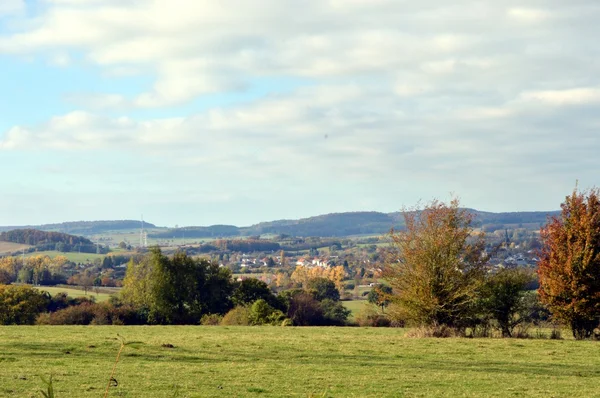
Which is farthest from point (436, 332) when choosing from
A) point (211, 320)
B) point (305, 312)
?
point (305, 312)

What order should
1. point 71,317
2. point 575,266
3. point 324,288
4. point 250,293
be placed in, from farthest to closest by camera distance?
point 324,288 < point 250,293 < point 71,317 < point 575,266

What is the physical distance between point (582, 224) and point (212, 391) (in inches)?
951

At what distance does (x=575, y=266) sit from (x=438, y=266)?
22.7 ft

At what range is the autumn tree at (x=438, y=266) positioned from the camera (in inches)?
1379

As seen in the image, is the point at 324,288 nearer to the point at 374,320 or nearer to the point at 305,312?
the point at 305,312

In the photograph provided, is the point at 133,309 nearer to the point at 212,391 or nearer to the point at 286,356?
the point at 286,356

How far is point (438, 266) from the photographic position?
3506cm

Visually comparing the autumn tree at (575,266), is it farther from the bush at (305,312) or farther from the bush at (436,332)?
the bush at (305,312)

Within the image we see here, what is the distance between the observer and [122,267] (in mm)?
162375

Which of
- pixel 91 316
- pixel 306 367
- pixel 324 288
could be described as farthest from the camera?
pixel 324 288

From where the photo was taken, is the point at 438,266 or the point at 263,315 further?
the point at 263,315

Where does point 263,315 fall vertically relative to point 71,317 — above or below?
above

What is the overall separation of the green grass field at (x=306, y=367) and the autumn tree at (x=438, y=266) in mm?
2652

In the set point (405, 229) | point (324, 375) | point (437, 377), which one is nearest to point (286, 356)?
point (324, 375)
